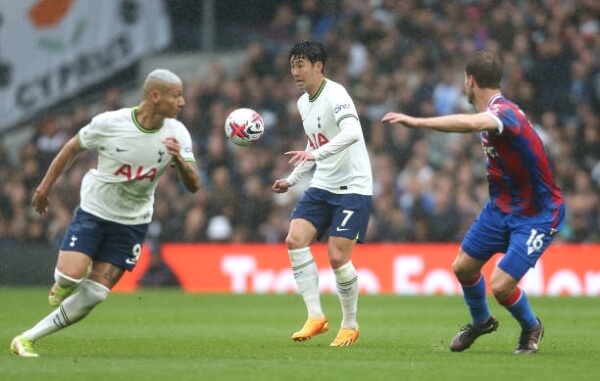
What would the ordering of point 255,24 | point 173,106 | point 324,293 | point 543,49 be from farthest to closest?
1. point 255,24
2. point 543,49
3. point 324,293
4. point 173,106

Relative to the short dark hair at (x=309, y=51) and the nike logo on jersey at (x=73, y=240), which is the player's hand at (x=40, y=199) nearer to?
the nike logo on jersey at (x=73, y=240)

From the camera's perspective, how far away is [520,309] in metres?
9.93

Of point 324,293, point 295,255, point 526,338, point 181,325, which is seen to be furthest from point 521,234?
point 324,293

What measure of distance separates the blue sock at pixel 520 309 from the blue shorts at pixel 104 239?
9.68 ft

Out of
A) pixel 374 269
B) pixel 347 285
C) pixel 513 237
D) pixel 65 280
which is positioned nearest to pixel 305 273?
pixel 347 285

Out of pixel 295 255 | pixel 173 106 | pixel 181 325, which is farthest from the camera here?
pixel 181 325

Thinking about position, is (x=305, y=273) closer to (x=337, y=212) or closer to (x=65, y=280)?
(x=337, y=212)

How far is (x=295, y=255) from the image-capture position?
440 inches

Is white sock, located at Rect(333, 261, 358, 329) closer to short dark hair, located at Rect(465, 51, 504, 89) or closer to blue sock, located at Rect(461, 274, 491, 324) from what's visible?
blue sock, located at Rect(461, 274, 491, 324)

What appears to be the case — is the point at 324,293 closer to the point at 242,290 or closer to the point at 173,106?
the point at 242,290

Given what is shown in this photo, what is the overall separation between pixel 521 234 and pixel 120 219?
10.2 ft

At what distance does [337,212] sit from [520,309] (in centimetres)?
202

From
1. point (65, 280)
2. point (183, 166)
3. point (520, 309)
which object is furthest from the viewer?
point (520, 309)

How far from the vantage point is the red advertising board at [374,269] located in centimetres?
2019
